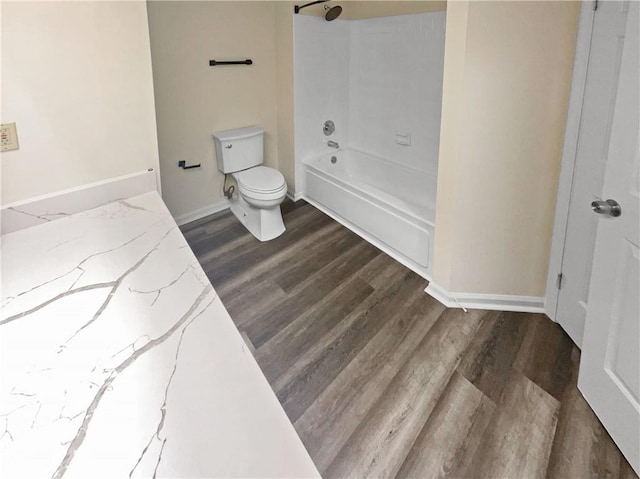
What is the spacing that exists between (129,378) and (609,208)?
5.38 ft

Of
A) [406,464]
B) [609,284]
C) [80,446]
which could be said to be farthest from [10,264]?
[609,284]

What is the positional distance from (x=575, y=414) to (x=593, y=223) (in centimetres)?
85

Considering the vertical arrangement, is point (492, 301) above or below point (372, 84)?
below

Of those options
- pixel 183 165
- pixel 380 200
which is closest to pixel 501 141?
pixel 380 200

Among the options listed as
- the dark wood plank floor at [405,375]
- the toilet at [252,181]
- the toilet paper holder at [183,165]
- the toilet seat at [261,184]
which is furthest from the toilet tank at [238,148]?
the dark wood plank floor at [405,375]

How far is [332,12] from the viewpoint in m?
3.20

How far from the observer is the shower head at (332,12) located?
3.18m

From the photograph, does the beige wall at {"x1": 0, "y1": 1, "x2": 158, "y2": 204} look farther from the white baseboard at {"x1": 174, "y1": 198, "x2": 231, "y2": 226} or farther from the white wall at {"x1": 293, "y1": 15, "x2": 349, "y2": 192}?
the white wall at {"x1": 293, "y1": 15, "x2": 349, "y2": 192}

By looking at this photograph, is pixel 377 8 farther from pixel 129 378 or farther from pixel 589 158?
pixel 129 378

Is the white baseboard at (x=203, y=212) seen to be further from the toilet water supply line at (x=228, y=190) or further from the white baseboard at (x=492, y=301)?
the white baseboard at (x=492, y=301)

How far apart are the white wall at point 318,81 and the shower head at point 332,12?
0.27ft

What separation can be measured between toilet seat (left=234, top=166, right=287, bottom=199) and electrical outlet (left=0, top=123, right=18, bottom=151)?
155cm

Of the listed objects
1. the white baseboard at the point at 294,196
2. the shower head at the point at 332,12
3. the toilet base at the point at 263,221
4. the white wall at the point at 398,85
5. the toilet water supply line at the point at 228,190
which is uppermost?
the shower head at the point at 332,12

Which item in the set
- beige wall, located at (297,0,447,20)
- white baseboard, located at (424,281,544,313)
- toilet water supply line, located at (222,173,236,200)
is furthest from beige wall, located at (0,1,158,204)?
white baseboard, located at (424,281,544,313)
